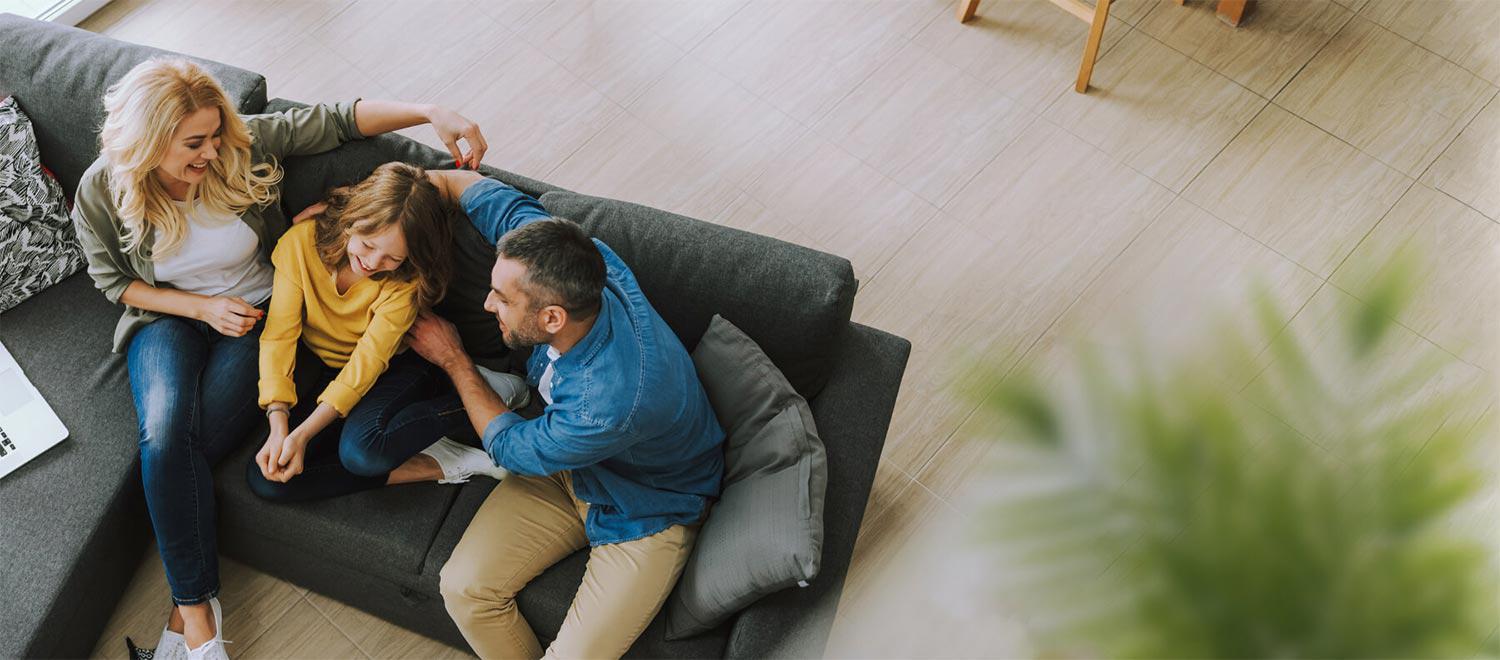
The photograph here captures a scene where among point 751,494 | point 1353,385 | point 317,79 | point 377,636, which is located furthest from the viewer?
point 317,79

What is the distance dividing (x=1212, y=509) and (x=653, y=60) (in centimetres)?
314

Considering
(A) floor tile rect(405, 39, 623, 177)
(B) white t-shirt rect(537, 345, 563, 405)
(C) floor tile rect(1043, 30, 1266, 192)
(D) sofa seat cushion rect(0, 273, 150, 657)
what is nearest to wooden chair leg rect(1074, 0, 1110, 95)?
(C) floor tile rect(1043, 30, 1266, 192)

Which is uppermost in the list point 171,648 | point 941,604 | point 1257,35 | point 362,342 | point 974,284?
point 941,604

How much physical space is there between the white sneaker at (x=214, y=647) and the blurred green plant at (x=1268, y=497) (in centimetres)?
236

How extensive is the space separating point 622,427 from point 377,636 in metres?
1.02

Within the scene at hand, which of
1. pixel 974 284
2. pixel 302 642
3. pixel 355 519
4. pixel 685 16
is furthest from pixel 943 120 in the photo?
pixel 302 642

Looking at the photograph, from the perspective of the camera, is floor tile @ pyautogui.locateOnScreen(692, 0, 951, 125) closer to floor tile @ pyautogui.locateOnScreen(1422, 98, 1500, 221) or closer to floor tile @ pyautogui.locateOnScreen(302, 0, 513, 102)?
floor tile @ pyautogui.locateOnScreen(302, 0, 513, 102)

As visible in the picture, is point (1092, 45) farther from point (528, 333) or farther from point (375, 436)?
point (375, 436)

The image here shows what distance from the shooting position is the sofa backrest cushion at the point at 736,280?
216 cm

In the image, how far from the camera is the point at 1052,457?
1.61 feet

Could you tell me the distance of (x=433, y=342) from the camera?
231 cm

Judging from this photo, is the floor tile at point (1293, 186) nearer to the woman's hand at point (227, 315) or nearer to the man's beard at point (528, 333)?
the man's beard at point (528, 333)

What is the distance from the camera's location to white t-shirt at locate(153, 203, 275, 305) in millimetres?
2262

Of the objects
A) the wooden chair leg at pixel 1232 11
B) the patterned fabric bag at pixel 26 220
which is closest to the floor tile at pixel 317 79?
the patterned fabric bag at pixel 26 220
